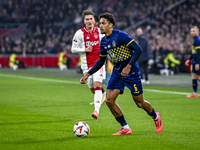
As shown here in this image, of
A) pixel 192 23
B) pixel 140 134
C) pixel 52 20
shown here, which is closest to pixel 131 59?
pixel 140 134

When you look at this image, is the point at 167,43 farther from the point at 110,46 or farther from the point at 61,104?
the point at 110,46


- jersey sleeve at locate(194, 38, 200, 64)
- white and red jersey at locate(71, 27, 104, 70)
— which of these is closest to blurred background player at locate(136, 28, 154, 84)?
jersey sleeve at locate(194, 38, 200, 64)

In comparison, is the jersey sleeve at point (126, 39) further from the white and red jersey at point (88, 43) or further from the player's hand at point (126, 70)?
the white and red jersey at point (88, 43)

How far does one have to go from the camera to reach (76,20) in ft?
135

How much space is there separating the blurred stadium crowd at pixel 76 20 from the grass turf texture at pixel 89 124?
18569 mm

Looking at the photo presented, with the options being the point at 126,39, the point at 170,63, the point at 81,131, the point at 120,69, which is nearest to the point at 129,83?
the point at 120,69

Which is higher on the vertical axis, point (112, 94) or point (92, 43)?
point (92, 43)

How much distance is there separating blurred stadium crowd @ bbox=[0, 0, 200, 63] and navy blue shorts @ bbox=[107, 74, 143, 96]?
22161 millimetres

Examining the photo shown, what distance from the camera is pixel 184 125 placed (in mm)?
7031

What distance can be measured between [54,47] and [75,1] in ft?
26.4

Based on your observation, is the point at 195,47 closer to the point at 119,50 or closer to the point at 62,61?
the point at 119,50

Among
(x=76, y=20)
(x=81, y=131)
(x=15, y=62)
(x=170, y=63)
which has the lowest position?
(x=81, y=131)

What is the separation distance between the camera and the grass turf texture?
5449 millimetres

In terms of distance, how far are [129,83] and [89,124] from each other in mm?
1582
